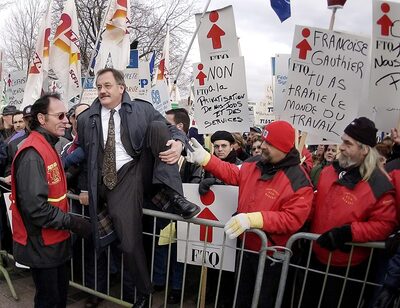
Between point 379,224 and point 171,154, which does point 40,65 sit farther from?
point 379,224

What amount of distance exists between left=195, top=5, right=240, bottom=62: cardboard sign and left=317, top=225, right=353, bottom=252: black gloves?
2.41 meters

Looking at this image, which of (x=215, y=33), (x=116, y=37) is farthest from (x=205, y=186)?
(x=116, y=37)

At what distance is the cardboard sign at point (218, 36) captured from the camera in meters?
4.24

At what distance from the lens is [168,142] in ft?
9.11

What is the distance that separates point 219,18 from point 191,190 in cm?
216

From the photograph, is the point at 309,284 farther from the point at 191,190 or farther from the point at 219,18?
→ the point at 219,18

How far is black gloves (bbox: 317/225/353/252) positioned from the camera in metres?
2.52

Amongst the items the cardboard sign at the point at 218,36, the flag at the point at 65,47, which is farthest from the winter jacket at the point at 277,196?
the flag at the point at 65,47

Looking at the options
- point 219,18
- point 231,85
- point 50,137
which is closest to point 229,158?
point 231,85

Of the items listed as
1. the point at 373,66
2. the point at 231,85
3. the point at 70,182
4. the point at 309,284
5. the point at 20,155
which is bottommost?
the point at 309,284

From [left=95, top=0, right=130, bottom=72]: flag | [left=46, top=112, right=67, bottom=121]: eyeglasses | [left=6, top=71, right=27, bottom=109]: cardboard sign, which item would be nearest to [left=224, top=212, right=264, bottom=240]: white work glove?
[left=46, top=112, right=67, bottom=121]: eyeglasses

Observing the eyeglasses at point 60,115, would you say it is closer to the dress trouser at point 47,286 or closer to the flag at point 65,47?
the dress trouser at point 47,286

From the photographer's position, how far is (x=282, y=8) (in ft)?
14.9

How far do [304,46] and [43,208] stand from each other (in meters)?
2.66
